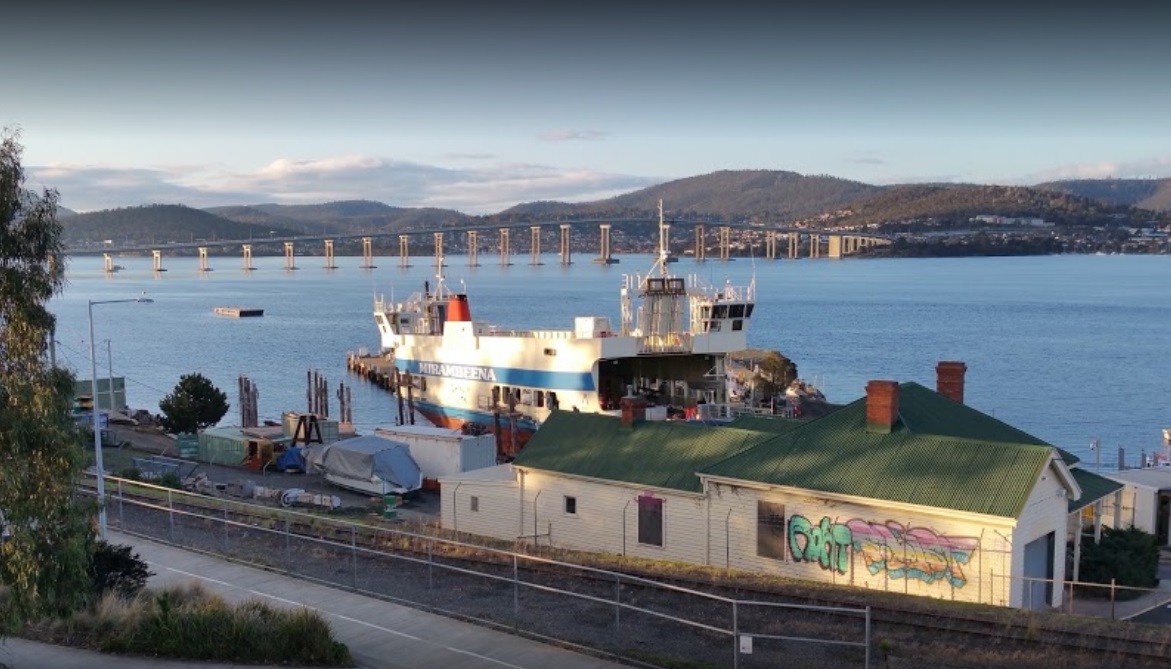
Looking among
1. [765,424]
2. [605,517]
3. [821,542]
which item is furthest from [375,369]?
[821,542]

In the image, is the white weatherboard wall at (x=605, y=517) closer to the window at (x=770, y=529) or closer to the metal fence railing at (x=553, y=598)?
the window at (x=770, y=529)

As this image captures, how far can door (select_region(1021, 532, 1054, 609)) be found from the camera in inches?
766

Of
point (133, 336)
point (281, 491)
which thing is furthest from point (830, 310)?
point (281, 491)

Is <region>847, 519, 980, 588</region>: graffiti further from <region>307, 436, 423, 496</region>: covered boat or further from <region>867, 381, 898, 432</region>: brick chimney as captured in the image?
<region>307, 436, 423, 496</region>: covered boat

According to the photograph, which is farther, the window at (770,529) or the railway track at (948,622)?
the window at (770,529)

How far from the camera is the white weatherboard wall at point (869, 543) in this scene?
19078 millimetres

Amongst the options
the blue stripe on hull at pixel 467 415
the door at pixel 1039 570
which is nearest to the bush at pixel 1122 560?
the door at pixel 1039 570

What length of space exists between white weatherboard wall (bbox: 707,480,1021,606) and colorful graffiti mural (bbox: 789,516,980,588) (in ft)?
0.06

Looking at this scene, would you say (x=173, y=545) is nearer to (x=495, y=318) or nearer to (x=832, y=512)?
(x=832, y=512)

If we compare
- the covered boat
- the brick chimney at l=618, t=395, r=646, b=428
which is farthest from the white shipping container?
the brick chimney at l=618, t=395, r=646, b=428

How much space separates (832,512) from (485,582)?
669 centimetres

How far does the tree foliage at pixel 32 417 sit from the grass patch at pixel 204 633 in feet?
7.95

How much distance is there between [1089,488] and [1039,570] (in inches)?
138

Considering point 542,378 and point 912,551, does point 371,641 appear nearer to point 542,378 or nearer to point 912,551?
point 912,551
